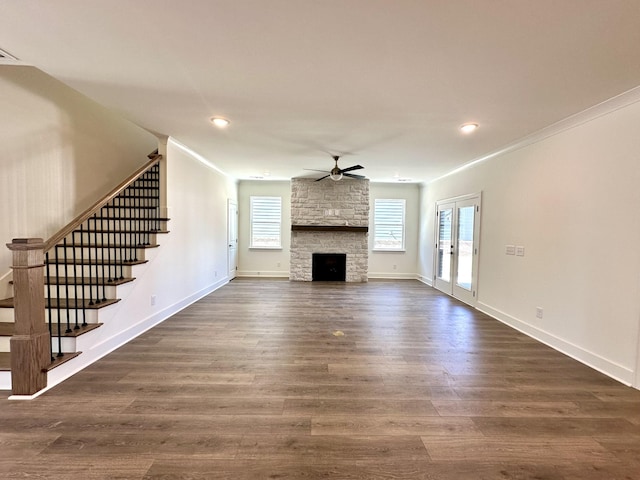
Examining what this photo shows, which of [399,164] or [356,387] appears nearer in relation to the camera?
[356,387]

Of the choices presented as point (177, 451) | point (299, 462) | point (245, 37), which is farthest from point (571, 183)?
point (177, 451)

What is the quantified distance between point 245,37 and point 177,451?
2.67 metres

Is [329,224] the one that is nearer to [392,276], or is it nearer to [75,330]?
[392,276]

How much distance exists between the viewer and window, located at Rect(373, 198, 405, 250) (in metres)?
7.77

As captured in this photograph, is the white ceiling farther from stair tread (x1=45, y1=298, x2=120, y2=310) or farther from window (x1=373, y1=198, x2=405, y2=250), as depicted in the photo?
window (x1=373, y1=198, x2=405, y2=250)

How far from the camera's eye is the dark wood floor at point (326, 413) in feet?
5.17

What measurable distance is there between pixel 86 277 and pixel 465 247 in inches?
235

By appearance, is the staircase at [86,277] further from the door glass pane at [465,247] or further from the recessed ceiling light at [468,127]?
the door glass pane at [465,247]

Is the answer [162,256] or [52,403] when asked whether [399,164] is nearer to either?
[162,256]

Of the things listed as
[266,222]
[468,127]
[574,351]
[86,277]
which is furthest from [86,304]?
[574,351]

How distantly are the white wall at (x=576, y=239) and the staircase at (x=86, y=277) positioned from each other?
4.87 m

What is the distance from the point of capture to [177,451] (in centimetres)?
165

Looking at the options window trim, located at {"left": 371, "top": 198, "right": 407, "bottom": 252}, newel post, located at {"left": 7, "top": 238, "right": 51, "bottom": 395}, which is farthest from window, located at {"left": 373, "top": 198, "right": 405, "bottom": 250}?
newel post, located at {"left": 7, "top": 238, "right": 51, "bottom": 395}

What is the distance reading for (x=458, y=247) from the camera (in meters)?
5.60
